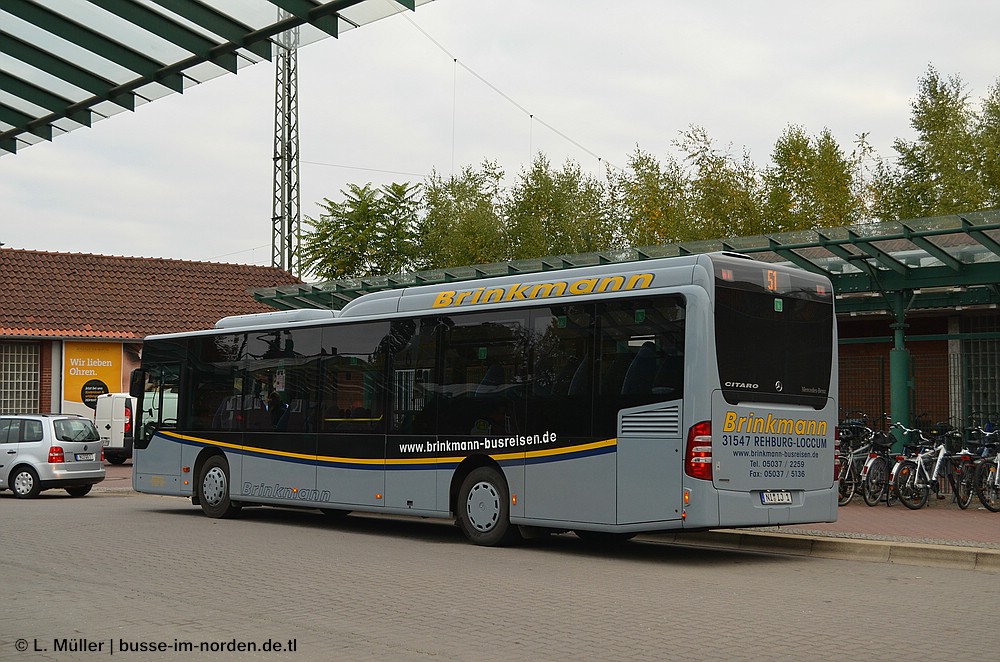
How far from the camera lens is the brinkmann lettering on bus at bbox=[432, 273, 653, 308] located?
13094 mm

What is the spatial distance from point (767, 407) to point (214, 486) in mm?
9361

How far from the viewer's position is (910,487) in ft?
58.5

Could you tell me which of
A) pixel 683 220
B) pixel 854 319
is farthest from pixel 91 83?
pixel 683 220

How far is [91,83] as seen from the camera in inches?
434

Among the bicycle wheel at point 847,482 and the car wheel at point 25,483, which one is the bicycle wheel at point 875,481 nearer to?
the bicycle wheel at point 847,482

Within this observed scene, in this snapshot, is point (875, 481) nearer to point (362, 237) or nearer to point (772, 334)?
point (772, 334)

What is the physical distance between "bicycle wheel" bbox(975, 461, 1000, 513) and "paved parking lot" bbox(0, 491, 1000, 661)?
5004mm

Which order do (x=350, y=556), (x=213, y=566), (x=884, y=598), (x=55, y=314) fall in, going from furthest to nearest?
(x=55, y=314)
(x=350, y=556)
(x=213, y=566)
(x=884, y=598)

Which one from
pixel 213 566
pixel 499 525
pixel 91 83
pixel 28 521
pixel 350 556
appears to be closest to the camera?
pixel 91 83

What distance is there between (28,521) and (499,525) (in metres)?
7.52

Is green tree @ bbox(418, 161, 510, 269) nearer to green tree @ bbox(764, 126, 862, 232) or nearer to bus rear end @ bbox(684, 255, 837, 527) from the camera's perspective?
green tree @ bbox(764, 126, 862, 232)

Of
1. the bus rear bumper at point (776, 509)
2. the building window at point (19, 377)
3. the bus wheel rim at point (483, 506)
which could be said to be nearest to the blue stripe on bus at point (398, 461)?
the bus wheel rim at point (483, 506)

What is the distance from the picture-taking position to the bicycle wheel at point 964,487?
17500mm

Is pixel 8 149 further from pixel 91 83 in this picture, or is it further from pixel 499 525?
pixel 499 525
